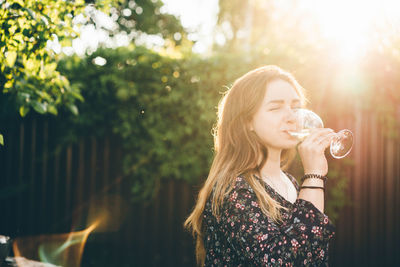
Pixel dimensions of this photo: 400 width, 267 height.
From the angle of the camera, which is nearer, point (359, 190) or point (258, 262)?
point (258, 262)

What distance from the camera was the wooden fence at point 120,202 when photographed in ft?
17.0

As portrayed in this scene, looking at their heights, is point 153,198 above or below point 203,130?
below

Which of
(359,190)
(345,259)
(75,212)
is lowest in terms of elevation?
(345,259)

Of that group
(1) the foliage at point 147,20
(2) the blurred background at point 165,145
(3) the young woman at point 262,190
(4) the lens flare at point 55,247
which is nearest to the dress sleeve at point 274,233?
(3) the young woman at point 262,190

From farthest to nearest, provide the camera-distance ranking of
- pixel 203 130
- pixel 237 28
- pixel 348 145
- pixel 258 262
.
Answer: pixel 237 28 → pixel 203 130 → pixel 348 145 → pixel 258 262

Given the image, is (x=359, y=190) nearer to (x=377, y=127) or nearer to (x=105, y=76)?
(x=377, y=127)

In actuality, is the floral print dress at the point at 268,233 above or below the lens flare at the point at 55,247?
above

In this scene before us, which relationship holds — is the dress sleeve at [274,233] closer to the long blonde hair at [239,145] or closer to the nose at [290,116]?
the long blonde hair at [239,145]

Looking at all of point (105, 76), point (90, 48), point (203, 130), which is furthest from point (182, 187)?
point (90, 48)

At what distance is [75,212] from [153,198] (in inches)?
44.6

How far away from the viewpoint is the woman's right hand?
1.87m

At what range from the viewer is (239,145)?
6.98 ft

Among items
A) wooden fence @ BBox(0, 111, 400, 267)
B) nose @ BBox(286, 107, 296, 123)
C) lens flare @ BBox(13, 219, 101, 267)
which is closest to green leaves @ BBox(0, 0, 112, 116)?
lens flare @ BBox(13, 219, 101, 267)

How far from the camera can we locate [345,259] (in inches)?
208
